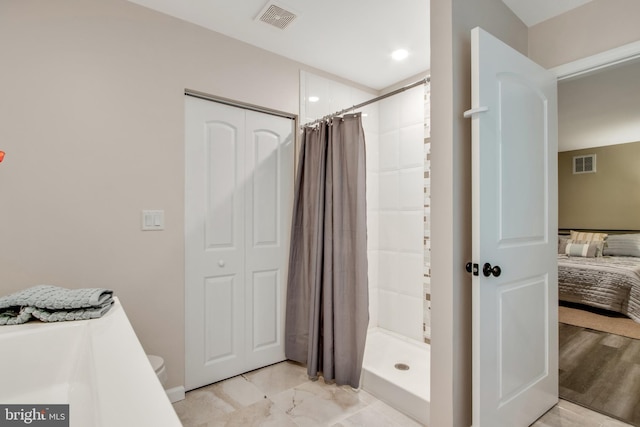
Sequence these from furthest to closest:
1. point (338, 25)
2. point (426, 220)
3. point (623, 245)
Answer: point (623, 245) → point (426, 220) → point (338, 25)

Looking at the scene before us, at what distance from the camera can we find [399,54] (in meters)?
2.38

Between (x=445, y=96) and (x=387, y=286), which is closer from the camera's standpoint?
(x=445, y=96)

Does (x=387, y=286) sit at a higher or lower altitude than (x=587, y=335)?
higher

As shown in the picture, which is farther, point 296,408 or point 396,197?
point 396,197

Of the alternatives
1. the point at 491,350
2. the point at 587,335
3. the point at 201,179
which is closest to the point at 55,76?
the point at 201,179

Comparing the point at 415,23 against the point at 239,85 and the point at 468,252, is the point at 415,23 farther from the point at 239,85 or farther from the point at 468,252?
the point at 468,252

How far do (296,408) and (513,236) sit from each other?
1535 mm

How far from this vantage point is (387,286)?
2.93 metres

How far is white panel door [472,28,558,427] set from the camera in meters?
1.44

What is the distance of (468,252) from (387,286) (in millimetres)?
1400

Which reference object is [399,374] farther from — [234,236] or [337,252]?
[234,236]

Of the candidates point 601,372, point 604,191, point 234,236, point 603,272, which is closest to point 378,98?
point 234,236

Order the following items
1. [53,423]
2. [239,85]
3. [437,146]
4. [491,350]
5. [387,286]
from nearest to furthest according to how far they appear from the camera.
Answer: [53,423], [491,350], [437,146], [239,85], [387,286]

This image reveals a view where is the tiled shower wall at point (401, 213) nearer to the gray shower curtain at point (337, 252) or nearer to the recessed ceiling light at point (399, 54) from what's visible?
the recessed ceiling light at point (399, 54)
